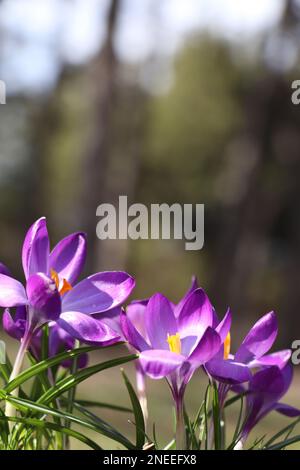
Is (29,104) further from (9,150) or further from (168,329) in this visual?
(168,329)

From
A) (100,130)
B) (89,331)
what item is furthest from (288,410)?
(100,130)

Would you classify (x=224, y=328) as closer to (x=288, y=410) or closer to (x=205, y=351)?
(x=205, y=351)

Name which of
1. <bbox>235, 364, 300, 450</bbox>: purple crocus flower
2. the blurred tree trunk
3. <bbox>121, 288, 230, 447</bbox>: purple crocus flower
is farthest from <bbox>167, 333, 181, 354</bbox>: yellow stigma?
the blurred tree trunk

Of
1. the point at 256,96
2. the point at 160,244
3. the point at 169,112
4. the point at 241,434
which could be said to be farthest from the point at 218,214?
the point at 241,434

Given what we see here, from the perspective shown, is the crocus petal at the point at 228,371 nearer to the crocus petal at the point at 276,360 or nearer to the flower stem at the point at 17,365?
the crocus petal at the point at 276,360

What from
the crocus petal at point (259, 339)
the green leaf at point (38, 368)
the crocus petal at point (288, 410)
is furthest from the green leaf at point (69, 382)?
the crocus petal at point (288, 410)

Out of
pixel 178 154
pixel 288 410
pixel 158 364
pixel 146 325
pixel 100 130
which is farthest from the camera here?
pixel 178 154

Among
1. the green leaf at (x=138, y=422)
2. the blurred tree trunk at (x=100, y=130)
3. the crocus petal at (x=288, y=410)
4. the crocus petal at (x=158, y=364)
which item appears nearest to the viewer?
the crocus petal at (x=158, y=364)
